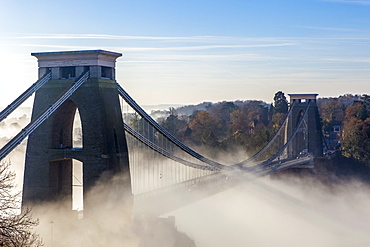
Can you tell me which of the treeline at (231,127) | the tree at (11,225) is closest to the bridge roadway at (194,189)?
the tree at (11,225)

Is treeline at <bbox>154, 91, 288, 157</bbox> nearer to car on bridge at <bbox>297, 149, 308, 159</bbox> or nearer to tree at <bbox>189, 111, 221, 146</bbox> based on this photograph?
tree at <bbox>189, 111, 221, 146</bbox>

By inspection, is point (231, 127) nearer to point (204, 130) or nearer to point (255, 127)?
point (255, 127)

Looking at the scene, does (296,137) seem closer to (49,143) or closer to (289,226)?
(289,226)

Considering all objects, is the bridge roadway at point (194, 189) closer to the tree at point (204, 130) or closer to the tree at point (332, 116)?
the tree at point (204, 130)

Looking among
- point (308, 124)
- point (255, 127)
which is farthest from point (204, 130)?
point (308, 124)

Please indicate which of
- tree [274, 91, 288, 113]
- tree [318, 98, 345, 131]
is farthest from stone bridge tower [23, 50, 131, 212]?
tree [274, 91, 288, 113]
